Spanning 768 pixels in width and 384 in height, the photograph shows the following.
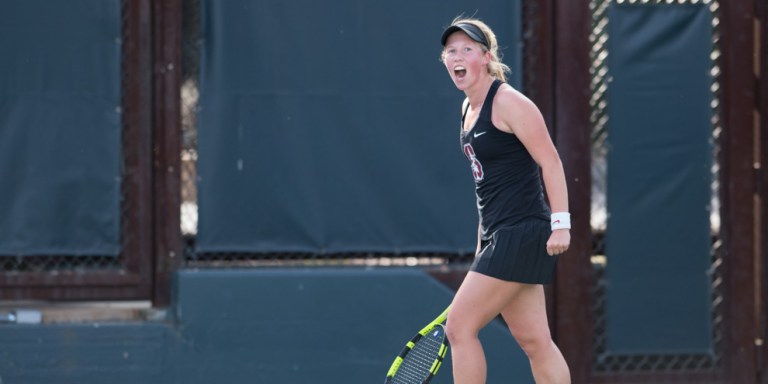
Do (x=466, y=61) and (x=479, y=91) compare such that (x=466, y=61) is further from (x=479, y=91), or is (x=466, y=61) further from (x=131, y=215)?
(x=131, y=215)

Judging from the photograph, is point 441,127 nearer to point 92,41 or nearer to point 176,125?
point 176,125

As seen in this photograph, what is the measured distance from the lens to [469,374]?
17.7 feet

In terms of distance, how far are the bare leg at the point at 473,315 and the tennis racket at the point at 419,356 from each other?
0.30 metres

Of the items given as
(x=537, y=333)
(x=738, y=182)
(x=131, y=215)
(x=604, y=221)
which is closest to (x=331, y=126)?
(x=131, y=215)

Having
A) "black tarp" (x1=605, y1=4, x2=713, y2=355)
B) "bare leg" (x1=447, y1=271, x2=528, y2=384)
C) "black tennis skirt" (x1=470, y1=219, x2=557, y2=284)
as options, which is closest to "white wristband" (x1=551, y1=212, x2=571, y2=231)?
"black tennis skirt" (x1=470, y1=219, x2=557, y2=284)

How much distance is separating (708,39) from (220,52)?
106 inches

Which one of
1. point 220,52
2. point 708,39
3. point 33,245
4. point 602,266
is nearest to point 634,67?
point 708,39

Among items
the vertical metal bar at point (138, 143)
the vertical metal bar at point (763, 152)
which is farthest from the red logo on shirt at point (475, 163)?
the vertical metal bar at point (763, 152)

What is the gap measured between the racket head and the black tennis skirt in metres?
0.55

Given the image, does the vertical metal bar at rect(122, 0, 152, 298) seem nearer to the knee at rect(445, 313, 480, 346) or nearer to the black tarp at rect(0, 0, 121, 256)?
the black tarp at rect(0, 0, 121, 256)

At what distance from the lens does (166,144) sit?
6738 mm

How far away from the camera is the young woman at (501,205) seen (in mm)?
5195

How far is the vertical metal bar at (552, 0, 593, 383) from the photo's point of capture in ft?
22.6

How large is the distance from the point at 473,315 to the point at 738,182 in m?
2.35
